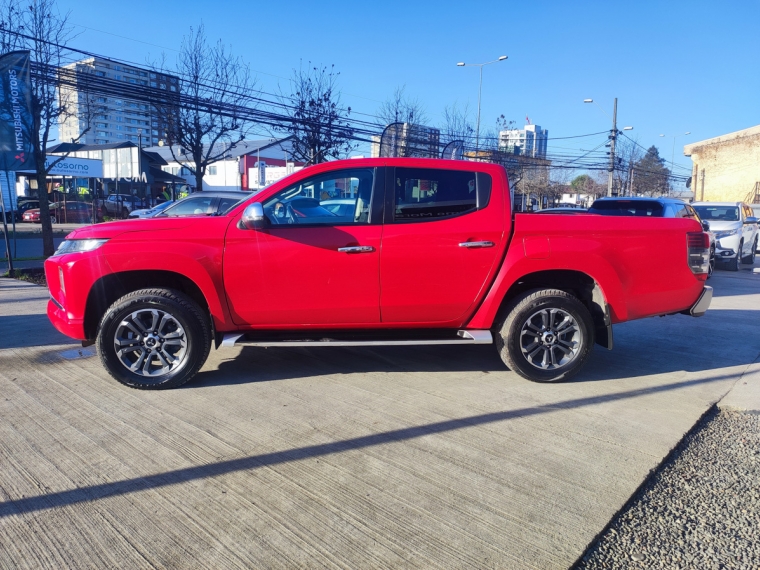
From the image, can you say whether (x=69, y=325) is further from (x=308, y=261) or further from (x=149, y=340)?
(x=308, y=261)

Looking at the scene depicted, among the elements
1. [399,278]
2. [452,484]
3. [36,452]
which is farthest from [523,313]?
[36,452]

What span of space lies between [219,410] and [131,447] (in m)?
0.76

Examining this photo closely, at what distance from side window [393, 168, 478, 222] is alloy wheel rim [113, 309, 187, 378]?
6.62 ft

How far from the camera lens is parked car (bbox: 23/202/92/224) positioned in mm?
32875

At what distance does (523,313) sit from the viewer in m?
4.88

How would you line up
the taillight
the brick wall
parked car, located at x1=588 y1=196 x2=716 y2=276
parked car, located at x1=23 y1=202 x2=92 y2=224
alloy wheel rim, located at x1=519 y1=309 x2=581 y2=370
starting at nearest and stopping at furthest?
alloy wheel rim, located at x1=519 y1=309 x2=581 y2=370
the taillight
parked car, located at x1=588 y1=196 x2=716 y2=276
parked car, located at x1=23 y1=202 x2=92 y2=224
the brick wall

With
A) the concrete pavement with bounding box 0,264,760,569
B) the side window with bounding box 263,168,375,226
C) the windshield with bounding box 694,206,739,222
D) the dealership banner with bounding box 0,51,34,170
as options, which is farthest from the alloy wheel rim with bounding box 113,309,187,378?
the windshield with bounding box 694,206,739,222

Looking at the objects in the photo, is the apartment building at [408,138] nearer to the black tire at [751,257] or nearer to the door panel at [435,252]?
the black tire at [751,257]

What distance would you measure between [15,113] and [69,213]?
83.5ft

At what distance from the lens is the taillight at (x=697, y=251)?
5.17m

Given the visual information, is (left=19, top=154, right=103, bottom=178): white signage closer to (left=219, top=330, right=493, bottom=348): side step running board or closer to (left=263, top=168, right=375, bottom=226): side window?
(left=263, top=168, right=375, bottom=226): side window

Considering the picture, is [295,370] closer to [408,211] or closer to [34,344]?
[408,211]

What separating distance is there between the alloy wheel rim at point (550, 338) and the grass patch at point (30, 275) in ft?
30.0

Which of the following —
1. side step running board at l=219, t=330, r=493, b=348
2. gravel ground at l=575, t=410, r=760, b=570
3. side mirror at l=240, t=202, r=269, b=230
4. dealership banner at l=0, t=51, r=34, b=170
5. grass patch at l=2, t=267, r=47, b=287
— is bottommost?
gravel ground at l=575, t=410, r=760, b=570
